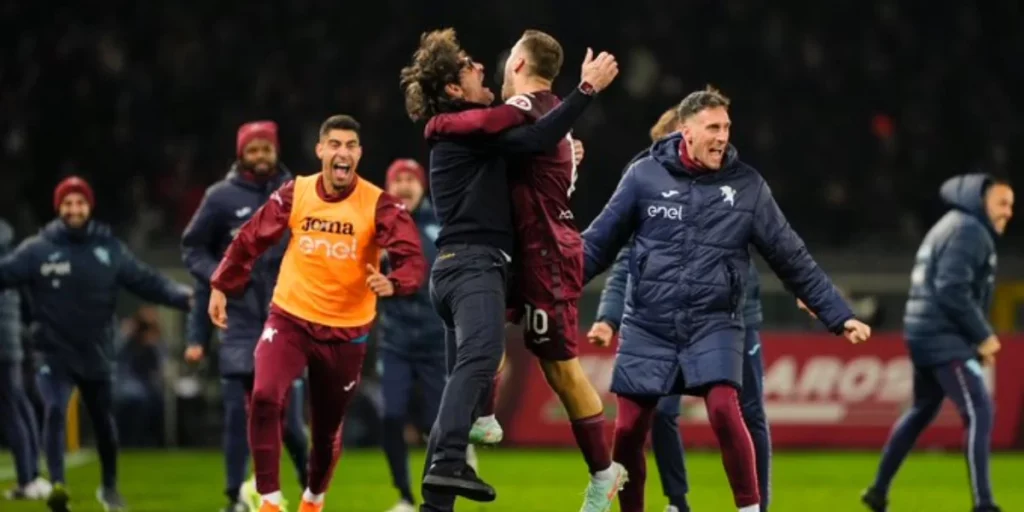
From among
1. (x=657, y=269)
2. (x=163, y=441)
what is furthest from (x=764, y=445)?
(x=163, y=441)

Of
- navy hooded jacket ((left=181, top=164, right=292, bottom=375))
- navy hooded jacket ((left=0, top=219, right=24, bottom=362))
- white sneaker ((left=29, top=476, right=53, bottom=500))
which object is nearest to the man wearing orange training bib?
navy hooded jacket ((left=181, top=164, right=292, bottom=375))

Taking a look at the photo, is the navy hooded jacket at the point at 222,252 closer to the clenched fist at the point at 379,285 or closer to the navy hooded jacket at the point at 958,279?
the clenched fist at the point at 379,285

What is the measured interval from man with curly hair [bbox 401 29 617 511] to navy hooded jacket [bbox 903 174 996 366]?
4.78 m

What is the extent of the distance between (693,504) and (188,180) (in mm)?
13990

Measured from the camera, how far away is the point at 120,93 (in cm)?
2708

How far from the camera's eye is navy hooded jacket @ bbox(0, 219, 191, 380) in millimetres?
14367

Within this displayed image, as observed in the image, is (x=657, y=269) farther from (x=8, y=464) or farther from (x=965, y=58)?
(x=965, y=58)

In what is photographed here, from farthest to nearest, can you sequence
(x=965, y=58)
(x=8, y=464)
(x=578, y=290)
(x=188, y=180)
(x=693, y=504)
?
(x=965, y=58) → (x=188, y=180) → (x=8, y=464) → (x=693, y=504) → (x=578, y=290)

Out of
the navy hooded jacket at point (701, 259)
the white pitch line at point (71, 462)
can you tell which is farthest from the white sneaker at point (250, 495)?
the white pitch line at point (71, 462)

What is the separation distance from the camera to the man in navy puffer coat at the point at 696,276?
30.1 ft

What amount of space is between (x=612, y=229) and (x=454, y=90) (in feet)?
4.04

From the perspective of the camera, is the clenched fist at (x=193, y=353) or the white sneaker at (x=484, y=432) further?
the clenched fist at (x=193, y=353)

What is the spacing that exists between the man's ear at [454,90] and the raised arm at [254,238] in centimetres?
172

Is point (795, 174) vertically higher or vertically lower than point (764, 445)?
higher
